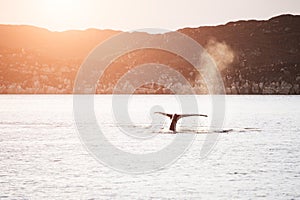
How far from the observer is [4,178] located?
2035 inches

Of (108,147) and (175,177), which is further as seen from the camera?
(108,147)

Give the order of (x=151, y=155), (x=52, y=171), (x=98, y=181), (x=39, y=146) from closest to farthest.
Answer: (x=98, y=181)
(x=52, y=171)
(x=151, y=155)
(x=39, y=146)

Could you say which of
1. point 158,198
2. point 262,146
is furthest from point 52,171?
point 262,146

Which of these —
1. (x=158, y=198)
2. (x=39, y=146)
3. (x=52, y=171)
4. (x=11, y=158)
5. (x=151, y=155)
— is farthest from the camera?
(x=39, y=146)

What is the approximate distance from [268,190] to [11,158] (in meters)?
30.7

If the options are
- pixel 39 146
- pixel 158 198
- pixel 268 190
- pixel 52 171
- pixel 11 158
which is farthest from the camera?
pixel 39 146

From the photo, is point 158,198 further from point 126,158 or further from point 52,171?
point 126,158

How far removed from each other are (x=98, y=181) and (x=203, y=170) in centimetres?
1179

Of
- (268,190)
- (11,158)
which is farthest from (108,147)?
(268,190)

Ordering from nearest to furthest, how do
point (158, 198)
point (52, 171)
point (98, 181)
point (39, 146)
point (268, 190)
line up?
point (158, 198) → point (268, 190) → point (98, 181) → point (52, 171) → point (39, 146)

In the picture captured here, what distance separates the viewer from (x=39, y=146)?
81188 mm

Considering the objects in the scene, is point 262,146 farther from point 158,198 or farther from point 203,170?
point 158,198

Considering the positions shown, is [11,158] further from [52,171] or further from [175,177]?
[175,177]

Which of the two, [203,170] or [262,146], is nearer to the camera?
[203,170]
